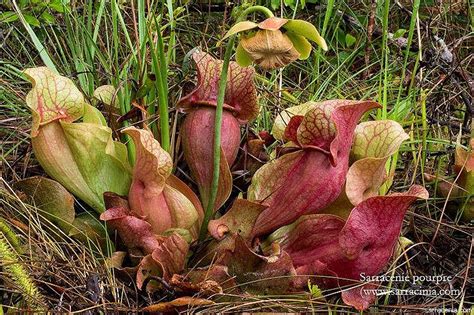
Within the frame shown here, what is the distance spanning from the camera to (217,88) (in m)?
1.43

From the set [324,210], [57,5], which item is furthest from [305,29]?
[57,5]

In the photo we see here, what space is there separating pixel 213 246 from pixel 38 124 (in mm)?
432

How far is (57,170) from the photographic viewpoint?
4.60 feet

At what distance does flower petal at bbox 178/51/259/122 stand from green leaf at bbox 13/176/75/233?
1.02 ft

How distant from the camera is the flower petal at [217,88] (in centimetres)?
141

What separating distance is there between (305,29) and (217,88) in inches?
14.4

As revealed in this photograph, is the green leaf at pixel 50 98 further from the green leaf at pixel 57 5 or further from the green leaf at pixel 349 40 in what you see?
the green leaf at pixel 349 40

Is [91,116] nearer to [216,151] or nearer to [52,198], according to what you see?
[52,198]

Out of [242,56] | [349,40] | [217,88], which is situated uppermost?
[242,56]

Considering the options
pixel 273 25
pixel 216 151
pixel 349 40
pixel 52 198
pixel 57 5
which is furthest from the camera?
pixel 349 40

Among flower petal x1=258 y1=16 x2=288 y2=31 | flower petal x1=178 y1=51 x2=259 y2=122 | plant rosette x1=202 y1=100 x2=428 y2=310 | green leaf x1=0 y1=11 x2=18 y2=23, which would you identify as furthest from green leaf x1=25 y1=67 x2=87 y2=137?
green leaf x1=0 y1=11 x2=18 y2=23

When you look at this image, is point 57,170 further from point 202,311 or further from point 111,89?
point 202,311

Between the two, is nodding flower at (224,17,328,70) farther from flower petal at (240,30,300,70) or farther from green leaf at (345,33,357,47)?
green leaf at (345,33,357,47)

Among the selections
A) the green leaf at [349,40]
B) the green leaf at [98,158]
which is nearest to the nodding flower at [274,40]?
Answer: the green leaf at [98,158]
